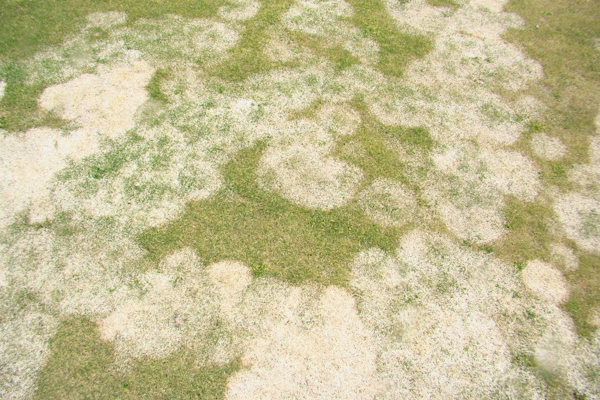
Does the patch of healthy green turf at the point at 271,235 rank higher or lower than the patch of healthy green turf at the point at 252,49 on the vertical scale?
A: lower

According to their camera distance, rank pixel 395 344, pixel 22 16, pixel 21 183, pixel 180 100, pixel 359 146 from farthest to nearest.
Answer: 1. pixel 22 16
2. pixel 180 100
3. pixel 359 146
4. pixel 21 183
5. pixel 395 344

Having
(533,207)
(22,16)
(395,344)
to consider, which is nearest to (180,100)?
(22,16)

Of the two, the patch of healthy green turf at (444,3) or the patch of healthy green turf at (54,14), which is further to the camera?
the patch of healthy green turf at (444,3)

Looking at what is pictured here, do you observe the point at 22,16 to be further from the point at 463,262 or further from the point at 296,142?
the point at 463,262

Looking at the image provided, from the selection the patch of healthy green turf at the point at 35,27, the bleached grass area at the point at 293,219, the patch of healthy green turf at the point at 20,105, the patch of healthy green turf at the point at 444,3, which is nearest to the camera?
the bleached grass area at the point at 293,219

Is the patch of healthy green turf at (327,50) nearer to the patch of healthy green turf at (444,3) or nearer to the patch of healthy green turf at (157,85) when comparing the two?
the patch of healthy green turf at (157,85)

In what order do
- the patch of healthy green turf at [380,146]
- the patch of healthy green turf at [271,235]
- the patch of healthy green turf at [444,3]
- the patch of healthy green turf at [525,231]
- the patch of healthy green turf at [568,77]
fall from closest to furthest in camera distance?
the patch of healthy green turf at [271,235], the patch of healthy green turf at [568,77], the patch of healthy green turf at [525,231], the patch of healthy green turf at [380,146], the patch of healthy green turf at [444,3]

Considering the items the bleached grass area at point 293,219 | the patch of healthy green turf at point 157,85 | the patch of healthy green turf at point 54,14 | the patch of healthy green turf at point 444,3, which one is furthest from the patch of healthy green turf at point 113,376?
the patch of healthy green turf at point 444,3

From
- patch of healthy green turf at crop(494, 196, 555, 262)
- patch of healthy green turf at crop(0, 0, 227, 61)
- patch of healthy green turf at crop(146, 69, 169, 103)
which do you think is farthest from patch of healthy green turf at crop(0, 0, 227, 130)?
patch of healthy green turf at crop(494, 196, 555, 262)
